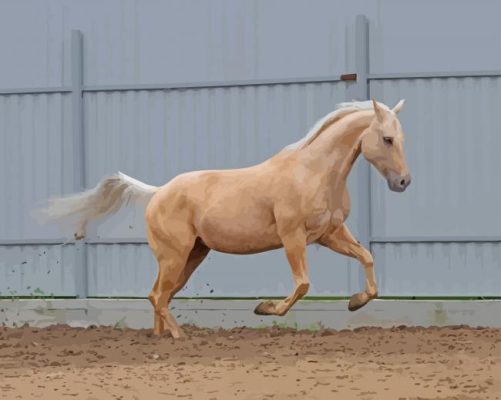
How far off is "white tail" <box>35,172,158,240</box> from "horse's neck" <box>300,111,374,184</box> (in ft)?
4.97

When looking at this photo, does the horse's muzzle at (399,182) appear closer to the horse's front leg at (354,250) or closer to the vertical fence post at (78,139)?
the horse's front leg at (354,250)

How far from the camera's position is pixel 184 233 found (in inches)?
352

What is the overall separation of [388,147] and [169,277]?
6.29 feet

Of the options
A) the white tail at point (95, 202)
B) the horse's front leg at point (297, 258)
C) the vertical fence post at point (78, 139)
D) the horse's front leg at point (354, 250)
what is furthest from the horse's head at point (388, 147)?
the vertical fence post at point (78, 139)

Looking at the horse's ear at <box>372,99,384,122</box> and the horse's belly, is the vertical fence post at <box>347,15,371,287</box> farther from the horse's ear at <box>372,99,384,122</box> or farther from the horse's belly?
the horse's ear at <box>372,99,384,122</box>

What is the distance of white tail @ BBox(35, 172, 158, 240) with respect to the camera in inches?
370

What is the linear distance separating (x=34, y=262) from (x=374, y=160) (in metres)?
3.77

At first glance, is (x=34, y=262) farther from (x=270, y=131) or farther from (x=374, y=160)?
(x=374, y=160)

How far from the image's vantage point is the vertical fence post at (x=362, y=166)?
32.9ft

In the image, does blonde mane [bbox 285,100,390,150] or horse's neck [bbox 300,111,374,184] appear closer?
horse's neck [bbox 300,111,374,184]

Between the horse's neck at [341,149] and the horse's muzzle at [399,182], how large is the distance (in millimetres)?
381

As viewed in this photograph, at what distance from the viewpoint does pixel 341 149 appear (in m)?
8.62

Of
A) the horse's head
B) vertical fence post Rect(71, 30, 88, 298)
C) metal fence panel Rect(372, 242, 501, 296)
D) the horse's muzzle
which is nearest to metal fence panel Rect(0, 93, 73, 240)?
vertical fence post Rect(71, 30, 88, 298)

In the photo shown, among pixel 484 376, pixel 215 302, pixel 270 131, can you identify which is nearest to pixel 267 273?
pixel 215 302
